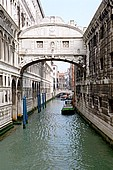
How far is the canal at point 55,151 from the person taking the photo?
250 inches

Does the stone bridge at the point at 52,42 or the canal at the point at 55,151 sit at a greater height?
the stone bridge at the point at 52,42

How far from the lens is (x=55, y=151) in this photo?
25.1 ft

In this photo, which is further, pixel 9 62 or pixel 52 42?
pixel 52 42

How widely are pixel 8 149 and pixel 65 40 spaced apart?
731 centimetres

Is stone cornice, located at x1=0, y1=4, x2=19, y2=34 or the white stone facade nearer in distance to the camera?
stone cornice, located at x1=0, y1=4, x2=19, y2=34

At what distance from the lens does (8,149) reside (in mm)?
7840

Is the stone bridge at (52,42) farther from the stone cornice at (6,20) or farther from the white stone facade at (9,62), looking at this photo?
the stone cornice at (6,20)

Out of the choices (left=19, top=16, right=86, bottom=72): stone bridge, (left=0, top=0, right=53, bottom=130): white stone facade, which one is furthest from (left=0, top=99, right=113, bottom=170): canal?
(left=19, top=16, right=86, bottom=72): stone bridge

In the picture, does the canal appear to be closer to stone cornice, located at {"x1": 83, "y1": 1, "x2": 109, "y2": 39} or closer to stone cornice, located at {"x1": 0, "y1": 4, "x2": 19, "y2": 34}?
stone cornice, located at {"x1": 83, "y1": 1, "x2": 109, "y2": 39}

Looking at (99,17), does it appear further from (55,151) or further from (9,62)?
(55,151)

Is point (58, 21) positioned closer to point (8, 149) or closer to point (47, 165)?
point (8, 149)

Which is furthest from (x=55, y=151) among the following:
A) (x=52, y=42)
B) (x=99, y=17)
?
(x=52, y=42)

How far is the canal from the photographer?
20.8 ft

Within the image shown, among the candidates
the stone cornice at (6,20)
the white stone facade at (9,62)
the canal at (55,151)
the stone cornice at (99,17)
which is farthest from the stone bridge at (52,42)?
the canal at (55,151)
